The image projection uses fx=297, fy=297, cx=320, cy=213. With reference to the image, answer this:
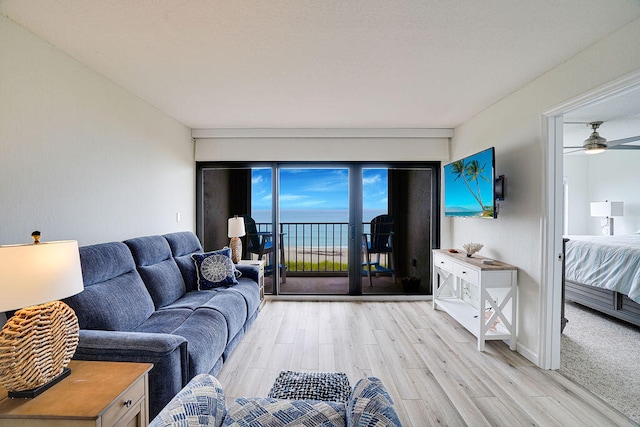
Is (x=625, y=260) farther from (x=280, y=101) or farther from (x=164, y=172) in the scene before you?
(x=164, y=172)

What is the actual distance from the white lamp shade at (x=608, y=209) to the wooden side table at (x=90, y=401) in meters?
7.51

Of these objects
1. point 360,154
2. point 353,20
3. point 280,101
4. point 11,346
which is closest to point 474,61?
point 353,20

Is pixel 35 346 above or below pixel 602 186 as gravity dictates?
below

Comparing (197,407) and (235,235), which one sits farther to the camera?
(235,235)

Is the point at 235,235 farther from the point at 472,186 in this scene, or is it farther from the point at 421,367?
the point at 472,186

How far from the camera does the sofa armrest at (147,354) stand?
61.7 inches

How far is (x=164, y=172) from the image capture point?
350 cm

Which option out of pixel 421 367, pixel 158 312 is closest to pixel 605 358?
pixel 421 367

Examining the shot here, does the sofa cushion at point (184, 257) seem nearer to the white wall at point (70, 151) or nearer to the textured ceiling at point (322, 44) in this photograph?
the white wall at point (70, 151)

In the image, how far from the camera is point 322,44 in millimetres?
2027

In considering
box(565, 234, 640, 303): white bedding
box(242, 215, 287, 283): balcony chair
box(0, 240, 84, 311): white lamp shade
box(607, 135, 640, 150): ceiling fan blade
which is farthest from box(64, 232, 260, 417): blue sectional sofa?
box(607, 135, 640, 150): ceiling fan blade

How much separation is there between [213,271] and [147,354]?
156 centimetres

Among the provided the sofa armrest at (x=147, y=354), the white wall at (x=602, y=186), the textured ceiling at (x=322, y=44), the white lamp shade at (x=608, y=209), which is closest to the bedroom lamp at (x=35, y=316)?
the sofa armrest at (x=147, y=354)

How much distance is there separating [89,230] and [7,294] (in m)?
1.39
